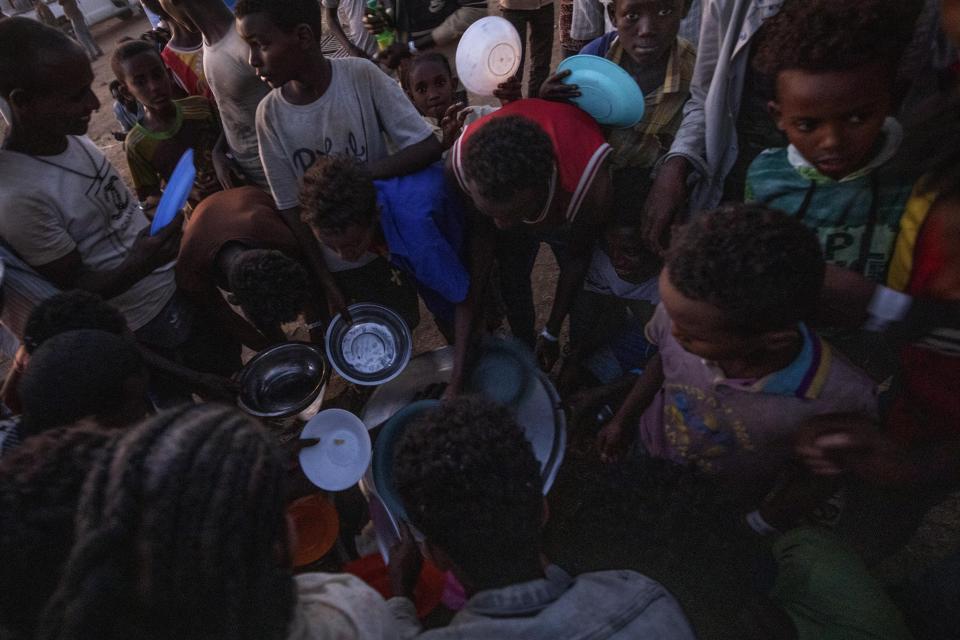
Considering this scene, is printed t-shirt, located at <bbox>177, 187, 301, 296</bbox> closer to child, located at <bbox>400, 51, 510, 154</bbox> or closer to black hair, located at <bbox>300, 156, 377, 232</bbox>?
black hair, located at <bbox>300, 156, 377, 232</bbox>

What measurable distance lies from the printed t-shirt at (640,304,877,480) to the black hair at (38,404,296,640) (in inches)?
48.6

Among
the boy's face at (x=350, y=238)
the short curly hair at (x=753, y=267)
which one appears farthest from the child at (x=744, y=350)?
the boy's face at (x=350, y=238)

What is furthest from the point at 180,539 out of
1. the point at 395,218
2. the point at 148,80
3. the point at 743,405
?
the point at 148,80

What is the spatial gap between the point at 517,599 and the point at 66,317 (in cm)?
182

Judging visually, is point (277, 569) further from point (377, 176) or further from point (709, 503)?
point (377, 176)

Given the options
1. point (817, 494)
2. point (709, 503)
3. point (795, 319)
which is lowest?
point (817, 494)

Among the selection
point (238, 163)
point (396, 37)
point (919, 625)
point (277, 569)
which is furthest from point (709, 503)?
point (396, 37)

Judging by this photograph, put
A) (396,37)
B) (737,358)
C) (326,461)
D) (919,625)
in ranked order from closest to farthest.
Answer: (919,625) < (737,358) < (326,461) < (396,37)

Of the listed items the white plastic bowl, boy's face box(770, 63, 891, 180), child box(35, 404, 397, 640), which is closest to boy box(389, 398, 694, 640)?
child box(35, 404, 397, 640)

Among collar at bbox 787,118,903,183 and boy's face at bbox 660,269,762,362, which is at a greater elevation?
collar at bbox 787,118,903,183

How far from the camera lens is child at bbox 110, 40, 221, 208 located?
3.03m

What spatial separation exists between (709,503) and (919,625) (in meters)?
→ 0.54

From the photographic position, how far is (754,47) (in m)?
1.85

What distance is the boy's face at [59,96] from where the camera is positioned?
76.5 inches
